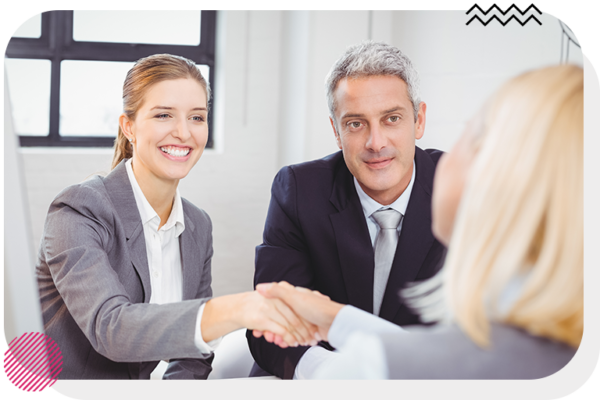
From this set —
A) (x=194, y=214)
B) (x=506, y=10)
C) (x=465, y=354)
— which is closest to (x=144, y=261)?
(x=194, y=214)

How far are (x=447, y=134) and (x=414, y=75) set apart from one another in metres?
0.21

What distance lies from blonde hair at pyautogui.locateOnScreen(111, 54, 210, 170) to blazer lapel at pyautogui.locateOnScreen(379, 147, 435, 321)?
1.83 feet

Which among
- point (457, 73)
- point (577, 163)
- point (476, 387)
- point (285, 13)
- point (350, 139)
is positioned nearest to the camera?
Answer: point (577, 163)

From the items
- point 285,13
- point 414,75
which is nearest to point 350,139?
point 414,75

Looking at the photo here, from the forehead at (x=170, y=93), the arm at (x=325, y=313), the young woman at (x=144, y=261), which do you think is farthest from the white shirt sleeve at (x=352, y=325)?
the forehead at (x=170, y=93)

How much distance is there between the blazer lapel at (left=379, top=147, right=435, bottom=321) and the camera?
4.09ft

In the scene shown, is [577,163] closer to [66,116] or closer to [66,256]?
[66,256]

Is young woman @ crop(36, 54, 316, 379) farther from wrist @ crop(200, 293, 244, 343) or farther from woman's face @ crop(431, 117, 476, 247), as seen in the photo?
woman's face @ crop(431, 117, 476, 247)

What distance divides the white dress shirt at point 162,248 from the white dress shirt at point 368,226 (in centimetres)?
32

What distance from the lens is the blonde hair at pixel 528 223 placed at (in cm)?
77

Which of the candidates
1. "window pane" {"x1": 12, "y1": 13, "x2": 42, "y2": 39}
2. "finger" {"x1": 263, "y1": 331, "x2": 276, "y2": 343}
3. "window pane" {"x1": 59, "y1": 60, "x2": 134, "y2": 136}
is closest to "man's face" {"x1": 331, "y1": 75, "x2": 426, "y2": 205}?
"finger" {"x1": 263, "y1": 331, "x2": 276, "y2": 343}

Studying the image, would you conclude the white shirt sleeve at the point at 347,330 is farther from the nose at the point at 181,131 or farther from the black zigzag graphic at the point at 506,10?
the black zigzag graphic at the point at 506,10

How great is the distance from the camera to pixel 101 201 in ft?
3.99

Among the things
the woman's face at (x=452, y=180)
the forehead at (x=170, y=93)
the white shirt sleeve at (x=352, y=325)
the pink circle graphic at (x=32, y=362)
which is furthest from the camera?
the forehead at (x=170, y=93)
